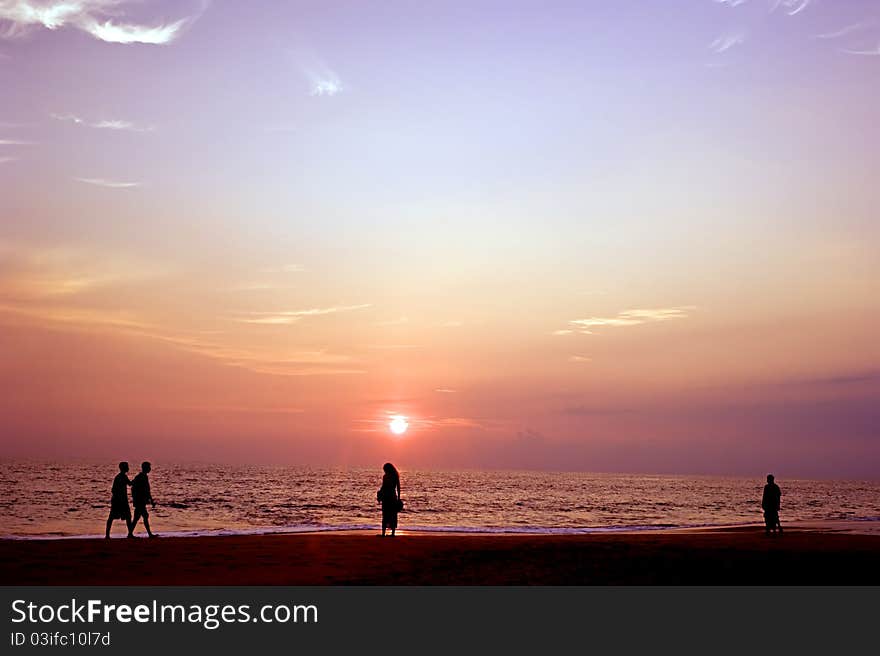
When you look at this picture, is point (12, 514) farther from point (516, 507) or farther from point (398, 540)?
point (516, 507)

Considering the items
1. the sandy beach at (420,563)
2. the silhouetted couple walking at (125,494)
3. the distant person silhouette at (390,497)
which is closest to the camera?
the sandy beach at (420,563)

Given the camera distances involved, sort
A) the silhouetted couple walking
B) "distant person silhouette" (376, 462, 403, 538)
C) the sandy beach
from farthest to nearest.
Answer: "distant person silhouette" (376, 462, 403, 538) → the silhouetted couple walking → the sandy beach

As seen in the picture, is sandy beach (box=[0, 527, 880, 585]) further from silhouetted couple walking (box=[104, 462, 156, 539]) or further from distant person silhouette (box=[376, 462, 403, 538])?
distant person silhouette (box=[376, 462, 403, 538])

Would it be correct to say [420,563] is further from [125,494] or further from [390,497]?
[125,494]

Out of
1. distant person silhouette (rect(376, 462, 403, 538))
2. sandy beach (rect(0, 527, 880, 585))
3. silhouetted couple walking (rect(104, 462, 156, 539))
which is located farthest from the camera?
distant person silhouette (rect(376, 462, 403, 538))

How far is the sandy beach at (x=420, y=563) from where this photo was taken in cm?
1398

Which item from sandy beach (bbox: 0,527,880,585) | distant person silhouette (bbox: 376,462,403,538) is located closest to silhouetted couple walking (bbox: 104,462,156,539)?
sandy beach (bbox: 0,527,880,585)

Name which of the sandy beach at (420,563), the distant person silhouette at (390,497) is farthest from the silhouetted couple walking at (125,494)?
the distant person silhouette at (390,497)

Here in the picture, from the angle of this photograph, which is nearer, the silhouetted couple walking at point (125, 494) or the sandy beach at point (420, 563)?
the sandy beach at point (420, 563)

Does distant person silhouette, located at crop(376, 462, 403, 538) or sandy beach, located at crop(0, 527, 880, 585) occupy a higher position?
distant person silhouette, located at crop(376, 462, 403, 538)

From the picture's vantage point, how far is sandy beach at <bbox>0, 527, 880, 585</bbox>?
14.0m

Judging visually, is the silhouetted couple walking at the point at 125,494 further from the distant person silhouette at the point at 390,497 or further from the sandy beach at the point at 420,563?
the distant person silhouette at the point at 390,497

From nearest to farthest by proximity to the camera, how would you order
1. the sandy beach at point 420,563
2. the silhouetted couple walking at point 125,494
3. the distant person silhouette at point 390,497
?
the sandy beach at point 420,563, the silhouetted couple walking at point 125,494, the distant person silhouette at point 390,497

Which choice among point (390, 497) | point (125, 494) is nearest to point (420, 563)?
point (390, 497)
